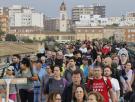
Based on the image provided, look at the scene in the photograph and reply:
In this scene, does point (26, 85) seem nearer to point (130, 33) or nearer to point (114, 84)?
point (114, 84)

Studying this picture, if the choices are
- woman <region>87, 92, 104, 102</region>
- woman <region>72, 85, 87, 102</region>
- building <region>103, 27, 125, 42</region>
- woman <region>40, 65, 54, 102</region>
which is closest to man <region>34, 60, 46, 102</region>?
woman <region>40, 65, 54, 102</region>

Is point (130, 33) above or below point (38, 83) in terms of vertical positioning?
below

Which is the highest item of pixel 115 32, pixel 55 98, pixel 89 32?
pixel 55 98

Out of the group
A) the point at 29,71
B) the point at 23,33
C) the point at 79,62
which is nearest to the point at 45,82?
the point at 29,71

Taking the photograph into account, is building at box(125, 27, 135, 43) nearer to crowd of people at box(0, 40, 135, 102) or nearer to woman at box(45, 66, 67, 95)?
crowd of people at box(0, 40, 135, 102)

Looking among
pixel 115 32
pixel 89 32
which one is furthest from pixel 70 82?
pixel 89 32

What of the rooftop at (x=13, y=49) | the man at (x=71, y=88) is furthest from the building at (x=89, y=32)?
the man at (x=71, y=88)

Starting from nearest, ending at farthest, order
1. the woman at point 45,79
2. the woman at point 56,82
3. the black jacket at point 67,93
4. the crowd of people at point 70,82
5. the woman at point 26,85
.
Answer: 1. the crowd of people at point 70,82
2. the black jacket at point 67,93
3. the woman at point 56,82
4. the woman at point 45,79
5. the woman at point 26,85

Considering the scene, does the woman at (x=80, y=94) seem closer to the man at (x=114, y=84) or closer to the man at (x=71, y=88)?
the man at (x=71, y=88)

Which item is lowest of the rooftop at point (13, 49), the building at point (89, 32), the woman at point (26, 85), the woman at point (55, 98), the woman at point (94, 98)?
the building at point (89, 32)

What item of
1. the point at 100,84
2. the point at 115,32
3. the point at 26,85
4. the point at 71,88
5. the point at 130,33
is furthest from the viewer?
the point at 115,32

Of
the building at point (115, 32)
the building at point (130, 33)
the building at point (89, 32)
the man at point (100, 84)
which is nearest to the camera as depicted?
the man at point (100, 84)

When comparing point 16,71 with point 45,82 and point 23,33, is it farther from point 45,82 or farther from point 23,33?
point 23,33

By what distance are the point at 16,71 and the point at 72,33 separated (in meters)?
166
